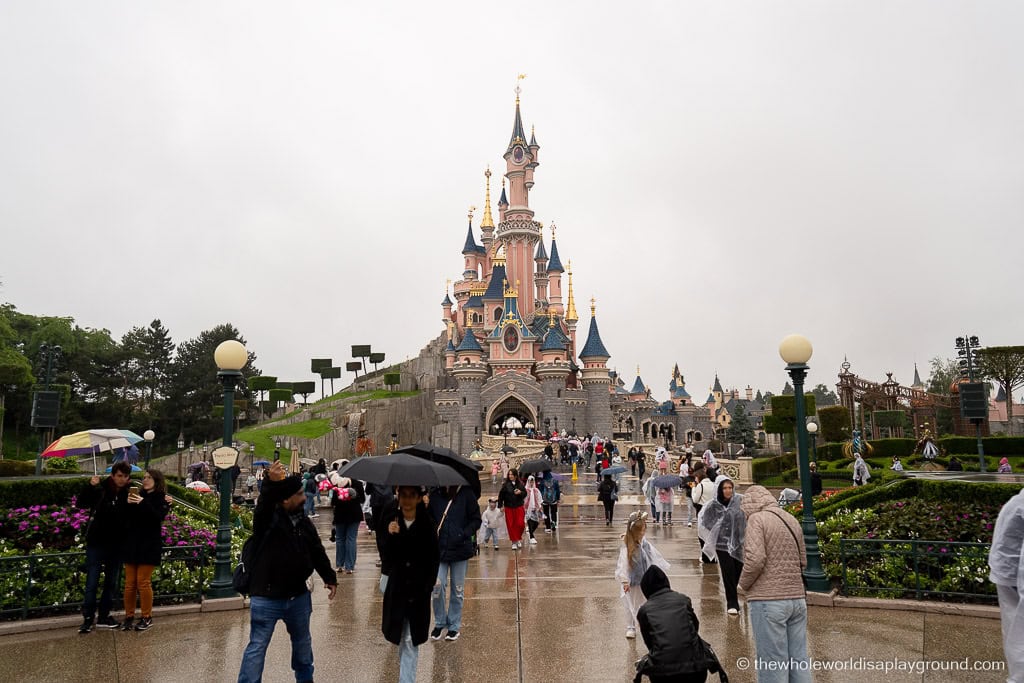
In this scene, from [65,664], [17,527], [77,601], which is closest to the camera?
[65,664]

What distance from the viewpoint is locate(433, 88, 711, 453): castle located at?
5097 cm

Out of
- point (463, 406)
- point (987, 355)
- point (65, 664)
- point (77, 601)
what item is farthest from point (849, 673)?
point (463, 406)

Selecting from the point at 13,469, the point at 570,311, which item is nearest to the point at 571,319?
the point at 570,311

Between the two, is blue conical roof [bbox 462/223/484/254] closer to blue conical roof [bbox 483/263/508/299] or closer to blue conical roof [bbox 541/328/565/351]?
blue conical roof [bbox 483/263/508/299]

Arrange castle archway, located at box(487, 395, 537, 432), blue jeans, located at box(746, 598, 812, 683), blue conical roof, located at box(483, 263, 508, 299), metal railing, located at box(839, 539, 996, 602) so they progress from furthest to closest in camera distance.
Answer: blue conical roof, located at box(483, 263, 508, 299) < castle archway, located at box(487, 395, 537, 432) < metal railing, located at box(839, 539, 996, 602) < blue jeans, located at box(746, 598, 812, 683)

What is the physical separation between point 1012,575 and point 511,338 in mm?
50426

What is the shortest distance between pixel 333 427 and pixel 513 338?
17.6 meters

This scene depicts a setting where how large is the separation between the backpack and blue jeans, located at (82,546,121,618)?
28.0 ft

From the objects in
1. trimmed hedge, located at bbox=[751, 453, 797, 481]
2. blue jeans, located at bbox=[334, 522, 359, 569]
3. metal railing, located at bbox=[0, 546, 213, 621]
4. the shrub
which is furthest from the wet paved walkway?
trimmed hedge, located at bbox=[751, 453, 797, 481]

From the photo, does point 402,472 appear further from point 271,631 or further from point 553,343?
point 553,343

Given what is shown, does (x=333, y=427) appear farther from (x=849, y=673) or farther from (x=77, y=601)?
(x=849, y=673)

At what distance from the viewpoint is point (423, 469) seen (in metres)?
5.54

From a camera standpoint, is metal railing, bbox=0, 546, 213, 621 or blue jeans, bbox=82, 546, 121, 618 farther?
metal railing, bbox=0, 546, 213, 621

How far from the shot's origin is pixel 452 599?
6.41 metres
